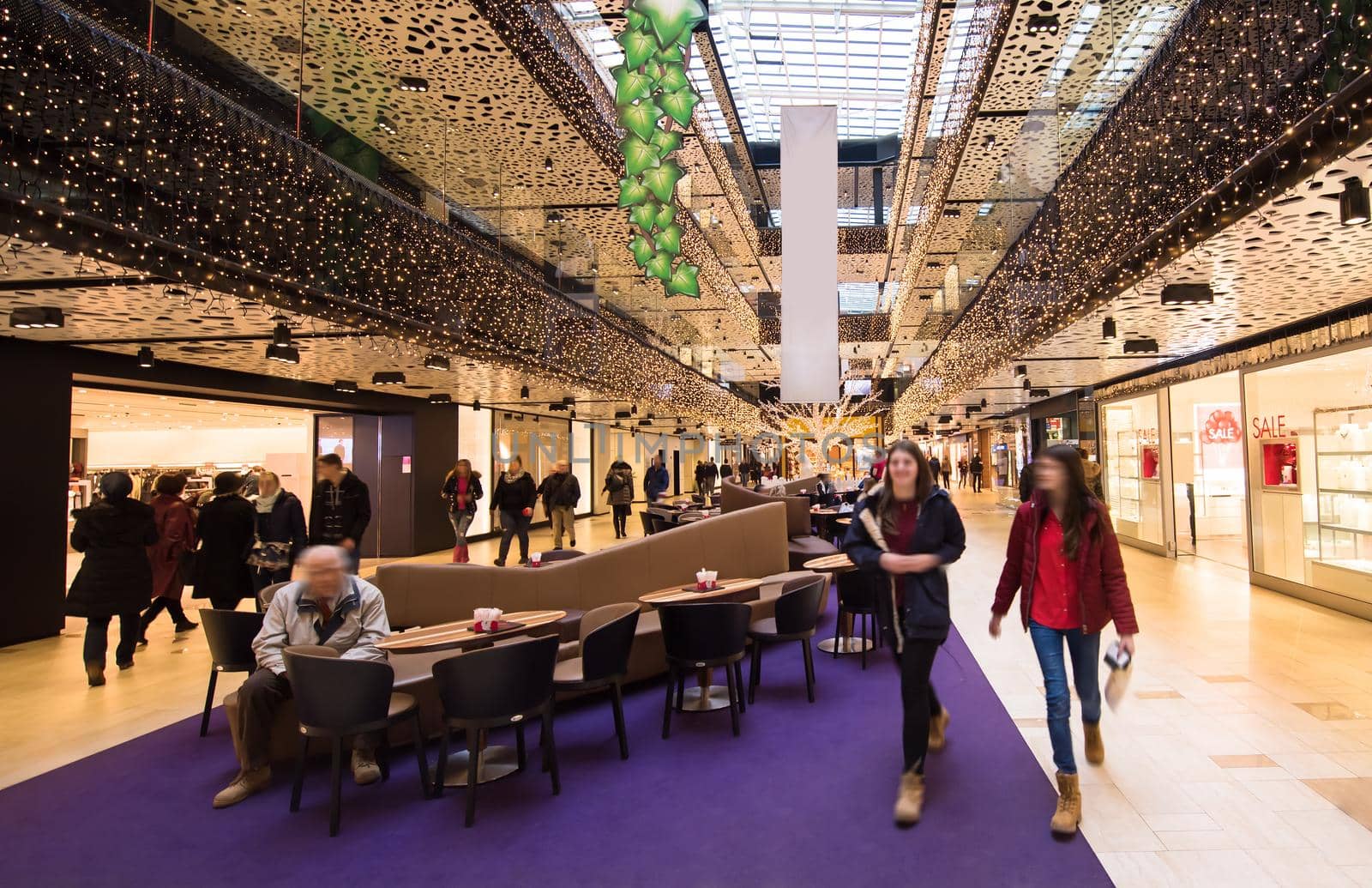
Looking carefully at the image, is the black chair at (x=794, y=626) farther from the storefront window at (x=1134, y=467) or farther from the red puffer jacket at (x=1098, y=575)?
the storefront window at (x=1134, y=467)

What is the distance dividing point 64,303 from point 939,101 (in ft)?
50.6

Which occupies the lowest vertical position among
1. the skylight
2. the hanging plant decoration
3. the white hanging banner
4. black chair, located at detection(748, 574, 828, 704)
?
black chair, located at detection(748, 574, 828, 704)

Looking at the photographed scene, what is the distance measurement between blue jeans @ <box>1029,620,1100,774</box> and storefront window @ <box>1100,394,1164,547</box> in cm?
1103

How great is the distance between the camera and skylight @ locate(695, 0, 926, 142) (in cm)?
1378

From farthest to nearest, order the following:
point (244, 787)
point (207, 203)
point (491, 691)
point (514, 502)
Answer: point (514, 502) → point (207, 203) → point (244, 787) → point (491, 691)

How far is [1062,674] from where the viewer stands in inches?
130

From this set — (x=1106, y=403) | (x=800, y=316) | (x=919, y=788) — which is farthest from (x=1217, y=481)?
(x=919, y=788)

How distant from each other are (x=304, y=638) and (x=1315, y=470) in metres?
10.3

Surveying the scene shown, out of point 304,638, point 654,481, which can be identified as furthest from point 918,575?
point 654,481

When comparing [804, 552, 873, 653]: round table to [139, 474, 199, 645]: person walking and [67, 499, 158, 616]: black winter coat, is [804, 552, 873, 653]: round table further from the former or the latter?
[139, 474, 199, 645]: person walking

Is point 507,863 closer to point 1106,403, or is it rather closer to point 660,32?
point 660,32

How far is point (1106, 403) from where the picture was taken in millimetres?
14898

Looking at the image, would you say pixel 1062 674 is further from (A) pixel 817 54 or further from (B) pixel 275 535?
(A) pixel 817 54

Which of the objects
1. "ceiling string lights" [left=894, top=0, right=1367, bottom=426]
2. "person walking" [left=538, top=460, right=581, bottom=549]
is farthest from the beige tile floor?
"person walking" [left=538, top=460, right=581, bottom=549]
